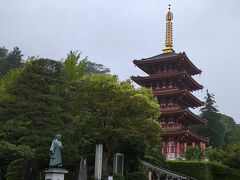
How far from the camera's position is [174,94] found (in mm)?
45531

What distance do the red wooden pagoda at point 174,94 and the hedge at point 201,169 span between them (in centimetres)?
574

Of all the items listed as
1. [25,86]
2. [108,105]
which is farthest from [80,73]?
[25,86]

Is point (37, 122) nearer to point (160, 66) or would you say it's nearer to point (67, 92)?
point (67, 92)

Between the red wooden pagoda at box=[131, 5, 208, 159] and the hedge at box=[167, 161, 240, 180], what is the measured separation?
574 cm

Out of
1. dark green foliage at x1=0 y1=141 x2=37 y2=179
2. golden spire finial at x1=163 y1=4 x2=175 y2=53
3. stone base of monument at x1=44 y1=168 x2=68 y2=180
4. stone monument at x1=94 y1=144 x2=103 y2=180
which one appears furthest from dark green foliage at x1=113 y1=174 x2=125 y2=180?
golden spire finial at x1=163 y1=4 x2=175 y2=53

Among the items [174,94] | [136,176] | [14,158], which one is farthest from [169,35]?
[14,158]

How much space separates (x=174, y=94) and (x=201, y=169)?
463 inches

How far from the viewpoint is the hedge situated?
35.3 m

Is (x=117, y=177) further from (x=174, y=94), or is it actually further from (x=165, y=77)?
(x=165, y=77)

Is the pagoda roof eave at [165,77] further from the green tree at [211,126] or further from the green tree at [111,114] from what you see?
the green tree at [111,114]

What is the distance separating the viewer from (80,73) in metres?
34.2

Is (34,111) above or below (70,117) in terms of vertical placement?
above

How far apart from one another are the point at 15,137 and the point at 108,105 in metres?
6.47

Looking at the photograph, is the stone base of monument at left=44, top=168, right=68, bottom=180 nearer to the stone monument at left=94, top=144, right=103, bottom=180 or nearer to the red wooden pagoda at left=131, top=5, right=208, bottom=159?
the stone monument at left=94, top=144, right=103, bottom=180
